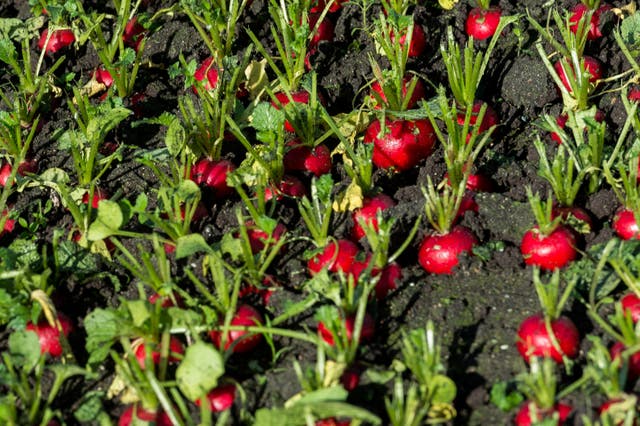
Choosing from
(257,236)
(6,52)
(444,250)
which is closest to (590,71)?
(444,250)

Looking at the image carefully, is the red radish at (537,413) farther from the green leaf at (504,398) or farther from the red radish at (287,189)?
the red radish at (287,189)

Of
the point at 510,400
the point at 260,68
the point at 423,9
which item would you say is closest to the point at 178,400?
the point at 510,400

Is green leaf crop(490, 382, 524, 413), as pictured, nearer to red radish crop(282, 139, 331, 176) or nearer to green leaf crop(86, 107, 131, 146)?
red radish crop(282, 139, 331, 176)

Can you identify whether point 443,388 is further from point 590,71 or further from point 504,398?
point 590,71

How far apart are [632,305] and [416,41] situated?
158 centimetres

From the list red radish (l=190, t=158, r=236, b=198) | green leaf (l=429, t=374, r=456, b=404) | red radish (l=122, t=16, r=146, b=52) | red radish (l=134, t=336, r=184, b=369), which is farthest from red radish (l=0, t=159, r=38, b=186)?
green leaf (l=429, t=374, r=456, b=404)

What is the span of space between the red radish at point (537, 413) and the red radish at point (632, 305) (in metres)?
0.37

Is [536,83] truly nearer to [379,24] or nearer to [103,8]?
[379,24]

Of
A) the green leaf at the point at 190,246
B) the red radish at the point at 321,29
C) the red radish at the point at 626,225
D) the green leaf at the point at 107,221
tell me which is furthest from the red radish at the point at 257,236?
the red radish at the point at 321,29

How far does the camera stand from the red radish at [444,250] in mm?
2896

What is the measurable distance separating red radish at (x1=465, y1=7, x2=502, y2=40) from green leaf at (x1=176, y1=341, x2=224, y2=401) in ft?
6.49

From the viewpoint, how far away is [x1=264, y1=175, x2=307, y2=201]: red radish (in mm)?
3193

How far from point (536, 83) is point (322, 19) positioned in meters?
0.93

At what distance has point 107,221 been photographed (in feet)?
9.91
